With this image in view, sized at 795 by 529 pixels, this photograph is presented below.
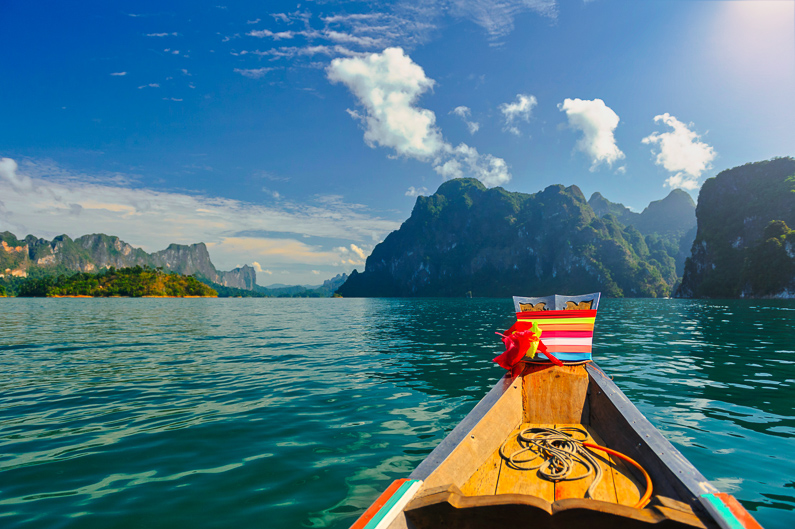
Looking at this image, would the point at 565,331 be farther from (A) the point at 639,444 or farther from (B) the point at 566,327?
(A) the point at 639,444

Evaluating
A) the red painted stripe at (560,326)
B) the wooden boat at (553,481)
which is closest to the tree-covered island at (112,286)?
the red painted stripe at (560,326)

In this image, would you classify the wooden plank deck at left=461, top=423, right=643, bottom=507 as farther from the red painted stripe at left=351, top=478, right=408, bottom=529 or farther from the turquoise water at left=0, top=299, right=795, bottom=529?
the turquoise water at left=0, top=299, right=795, bottom=529

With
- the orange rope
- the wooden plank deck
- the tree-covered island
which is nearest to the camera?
the orange rope

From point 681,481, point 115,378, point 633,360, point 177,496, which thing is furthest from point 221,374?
point 633,360

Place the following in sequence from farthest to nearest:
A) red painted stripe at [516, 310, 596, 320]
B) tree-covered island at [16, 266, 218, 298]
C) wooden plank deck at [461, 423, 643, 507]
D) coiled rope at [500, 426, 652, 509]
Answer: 1. tree-covered island at [16, 266, 218, 298]
2. red painted stripe at [516, 310, 596, 320]
3. coiled rope at [500, 426, 652, 509]
4. wooden plank deck at [461, 423, 643, 507]

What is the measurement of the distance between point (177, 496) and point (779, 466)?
28.5 feet

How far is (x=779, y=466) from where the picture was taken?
208 inches

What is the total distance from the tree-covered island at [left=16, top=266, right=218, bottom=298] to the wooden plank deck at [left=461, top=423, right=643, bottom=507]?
532ft

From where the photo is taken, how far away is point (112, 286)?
131875 millimetres

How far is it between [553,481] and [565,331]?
3.76 meters

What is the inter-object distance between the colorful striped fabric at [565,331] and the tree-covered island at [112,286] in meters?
161

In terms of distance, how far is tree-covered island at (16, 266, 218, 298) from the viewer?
5030 inches

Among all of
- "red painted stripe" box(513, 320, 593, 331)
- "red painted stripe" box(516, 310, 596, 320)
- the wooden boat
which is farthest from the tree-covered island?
the wooden boat

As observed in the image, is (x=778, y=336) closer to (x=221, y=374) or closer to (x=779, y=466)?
(x=779, y=466)
